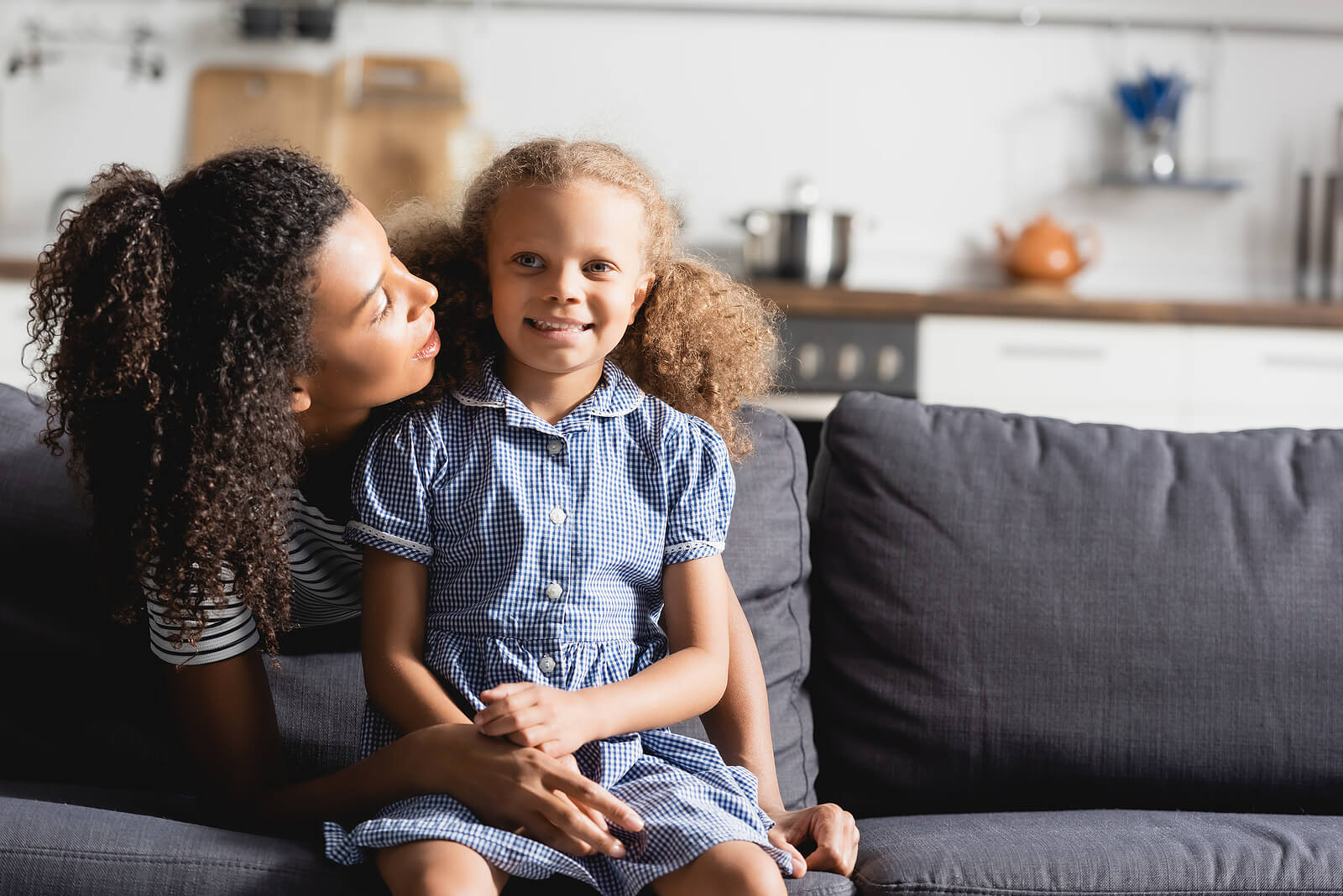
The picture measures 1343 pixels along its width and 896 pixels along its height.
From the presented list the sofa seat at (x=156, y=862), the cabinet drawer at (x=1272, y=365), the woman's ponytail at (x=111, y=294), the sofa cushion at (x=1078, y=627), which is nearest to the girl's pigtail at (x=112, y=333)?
the woman's ponytail at (x=111, y=294)

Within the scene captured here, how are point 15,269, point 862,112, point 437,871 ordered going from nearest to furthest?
point 437,871 → point 15,269 → point 862,112

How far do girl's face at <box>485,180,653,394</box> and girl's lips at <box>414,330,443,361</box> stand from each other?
6 cm

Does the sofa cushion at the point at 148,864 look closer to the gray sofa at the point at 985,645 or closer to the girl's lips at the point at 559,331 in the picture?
the gray sofa at the point at 985,645

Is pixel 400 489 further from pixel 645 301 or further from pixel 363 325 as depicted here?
pixel 645 301

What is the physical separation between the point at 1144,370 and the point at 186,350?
261 centimetres

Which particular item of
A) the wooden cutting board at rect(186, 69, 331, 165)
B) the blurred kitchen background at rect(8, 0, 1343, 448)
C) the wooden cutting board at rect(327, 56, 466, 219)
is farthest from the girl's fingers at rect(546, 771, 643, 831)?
the wooden cutting board at rect(186, 69, 331, 165)

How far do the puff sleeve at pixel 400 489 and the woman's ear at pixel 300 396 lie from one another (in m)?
0.08

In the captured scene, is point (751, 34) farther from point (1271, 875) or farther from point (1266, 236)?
point (1271, 875)

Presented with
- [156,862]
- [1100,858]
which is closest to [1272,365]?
[1100,858]

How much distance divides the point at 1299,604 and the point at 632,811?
2.83 feet

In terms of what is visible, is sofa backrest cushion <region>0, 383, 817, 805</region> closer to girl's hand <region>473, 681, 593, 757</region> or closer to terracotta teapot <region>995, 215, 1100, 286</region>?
girl's hand <region>473, 681, 593, 757</region>

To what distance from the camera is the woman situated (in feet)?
3.45

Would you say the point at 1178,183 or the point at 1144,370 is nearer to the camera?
the point at 1144,370

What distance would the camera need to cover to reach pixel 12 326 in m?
3.13
